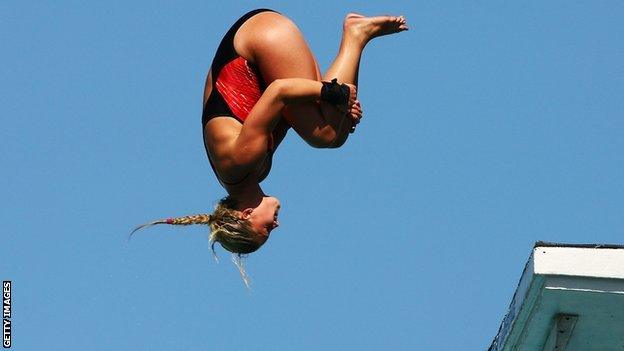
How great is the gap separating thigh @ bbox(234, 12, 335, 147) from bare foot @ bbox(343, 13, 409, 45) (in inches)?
18.3

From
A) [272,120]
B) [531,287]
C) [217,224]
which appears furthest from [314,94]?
[531,287]

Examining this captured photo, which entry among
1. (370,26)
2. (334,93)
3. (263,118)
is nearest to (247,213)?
(263,118)

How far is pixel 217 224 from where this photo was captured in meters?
11.1

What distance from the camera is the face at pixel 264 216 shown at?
1105 cm

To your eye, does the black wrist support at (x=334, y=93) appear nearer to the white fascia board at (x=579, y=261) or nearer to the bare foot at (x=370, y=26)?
the bare foot at (x=370, y=26)

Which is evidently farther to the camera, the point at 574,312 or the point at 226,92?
the point at 574,312

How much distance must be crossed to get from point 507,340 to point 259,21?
3025mm

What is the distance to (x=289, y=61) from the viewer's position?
11094mm

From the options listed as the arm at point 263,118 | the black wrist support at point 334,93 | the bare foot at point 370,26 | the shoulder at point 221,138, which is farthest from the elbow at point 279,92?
the bare foot at point 370,26

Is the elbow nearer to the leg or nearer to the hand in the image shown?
the leg

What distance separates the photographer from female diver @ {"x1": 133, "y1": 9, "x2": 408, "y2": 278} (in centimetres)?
1082

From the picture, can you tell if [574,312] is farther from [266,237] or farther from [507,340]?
[266,237]

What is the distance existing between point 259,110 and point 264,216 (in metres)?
0.70

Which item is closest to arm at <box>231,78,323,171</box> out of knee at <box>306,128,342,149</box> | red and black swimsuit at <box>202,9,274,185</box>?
red and black swimsuit at <box>202,9,274,185</box>
